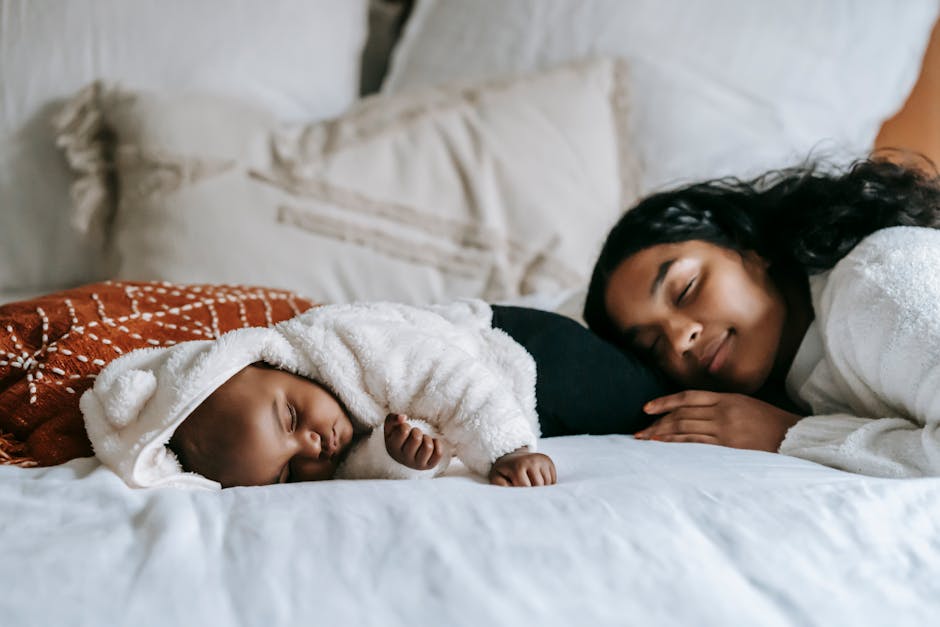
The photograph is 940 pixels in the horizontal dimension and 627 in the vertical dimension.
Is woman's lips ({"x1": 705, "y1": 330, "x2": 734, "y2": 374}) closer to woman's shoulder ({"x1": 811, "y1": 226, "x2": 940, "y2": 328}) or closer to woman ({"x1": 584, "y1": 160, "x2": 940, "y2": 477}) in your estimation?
woman ({"x1": 584, "y1": 160, "x2": 940, "y2": 477})

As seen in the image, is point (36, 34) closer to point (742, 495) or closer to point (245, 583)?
point (245, 583)

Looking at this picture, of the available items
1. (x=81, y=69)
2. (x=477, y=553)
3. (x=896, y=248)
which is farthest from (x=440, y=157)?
(x=477, y=553)

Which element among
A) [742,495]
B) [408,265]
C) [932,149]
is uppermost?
[932,149]

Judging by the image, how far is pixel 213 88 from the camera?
1.50 metres

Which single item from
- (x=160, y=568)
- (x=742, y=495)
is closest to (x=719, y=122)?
(x=742, y=495)

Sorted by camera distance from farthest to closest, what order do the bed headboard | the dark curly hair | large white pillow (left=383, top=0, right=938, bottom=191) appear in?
1. the bed headboard
2. large white pillow (left=383, top=0, right=938, bottom=191)
3. the dark curly hair

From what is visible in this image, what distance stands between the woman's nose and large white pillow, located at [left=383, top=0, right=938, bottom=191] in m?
0.55

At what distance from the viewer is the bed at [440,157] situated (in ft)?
2.13

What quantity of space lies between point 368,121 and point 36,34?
0.56 m

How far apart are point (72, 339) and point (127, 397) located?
6.0 inches

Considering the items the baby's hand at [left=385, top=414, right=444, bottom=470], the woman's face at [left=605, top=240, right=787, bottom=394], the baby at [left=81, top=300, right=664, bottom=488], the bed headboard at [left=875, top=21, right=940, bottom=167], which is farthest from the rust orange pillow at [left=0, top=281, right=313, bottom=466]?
the bed headboard at [left=875, top=21, right=940, bottom=167]

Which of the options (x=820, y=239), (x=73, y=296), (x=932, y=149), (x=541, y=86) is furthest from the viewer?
(x=932, y=149)

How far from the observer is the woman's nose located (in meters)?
1.03

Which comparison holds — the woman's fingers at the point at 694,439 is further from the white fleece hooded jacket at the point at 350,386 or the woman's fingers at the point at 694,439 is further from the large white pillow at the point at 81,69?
the large white pillow at the point at 81,69
